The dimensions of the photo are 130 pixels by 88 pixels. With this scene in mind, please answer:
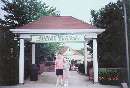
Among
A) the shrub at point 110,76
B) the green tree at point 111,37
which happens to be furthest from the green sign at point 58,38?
the green tree at point 111,37

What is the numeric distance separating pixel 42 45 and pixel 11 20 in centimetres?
429

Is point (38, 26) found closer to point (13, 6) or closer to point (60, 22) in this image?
point (60, 22)

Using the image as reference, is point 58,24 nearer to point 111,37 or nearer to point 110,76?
point 110,76

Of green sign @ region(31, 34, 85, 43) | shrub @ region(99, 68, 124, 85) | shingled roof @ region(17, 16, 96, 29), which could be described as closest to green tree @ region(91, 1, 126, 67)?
shrub @ region(99, 68, 124, 85)

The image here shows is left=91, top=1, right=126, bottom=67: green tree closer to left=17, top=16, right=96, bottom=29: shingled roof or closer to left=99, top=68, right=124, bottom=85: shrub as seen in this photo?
left=99, top=68, right=124, bottom=85: shrub

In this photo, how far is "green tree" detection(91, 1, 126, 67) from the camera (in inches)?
1047

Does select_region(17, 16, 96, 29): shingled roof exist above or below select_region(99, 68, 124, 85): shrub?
above

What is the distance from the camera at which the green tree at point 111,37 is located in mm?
26594

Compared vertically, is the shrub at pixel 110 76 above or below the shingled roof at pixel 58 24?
below

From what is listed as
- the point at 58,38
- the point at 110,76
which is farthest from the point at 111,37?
the point at 58,38

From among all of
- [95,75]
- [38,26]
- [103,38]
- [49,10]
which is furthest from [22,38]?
[49,10]

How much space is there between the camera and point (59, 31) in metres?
19.6

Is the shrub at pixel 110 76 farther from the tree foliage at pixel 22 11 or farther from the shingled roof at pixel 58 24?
the tree foliage at pixel 22 11

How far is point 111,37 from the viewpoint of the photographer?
2806cm
